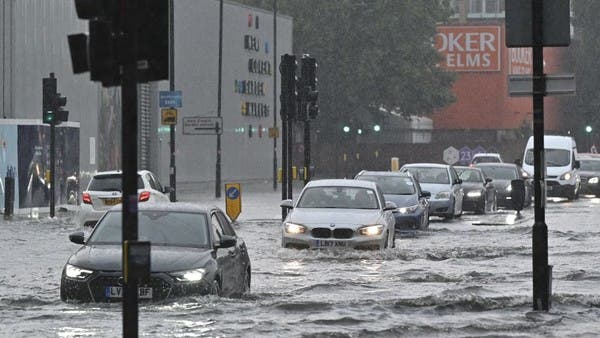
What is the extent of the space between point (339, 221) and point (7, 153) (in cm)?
1990

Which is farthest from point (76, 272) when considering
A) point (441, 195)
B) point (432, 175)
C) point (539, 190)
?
point (432, 175)

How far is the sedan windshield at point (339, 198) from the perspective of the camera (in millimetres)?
27719

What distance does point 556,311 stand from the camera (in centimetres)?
1698

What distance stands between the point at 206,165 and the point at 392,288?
2040 inches

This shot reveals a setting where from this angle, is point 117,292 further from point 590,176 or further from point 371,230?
point 590,176

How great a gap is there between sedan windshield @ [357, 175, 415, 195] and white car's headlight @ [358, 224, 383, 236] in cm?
939

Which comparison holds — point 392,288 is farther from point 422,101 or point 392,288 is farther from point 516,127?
point 516,127

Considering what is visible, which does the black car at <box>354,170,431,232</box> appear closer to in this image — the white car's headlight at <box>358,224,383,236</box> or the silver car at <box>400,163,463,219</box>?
the silver car at <box>400,163,463,219</box>

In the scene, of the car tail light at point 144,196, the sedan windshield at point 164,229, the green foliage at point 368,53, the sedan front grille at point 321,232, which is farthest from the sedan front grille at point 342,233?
the green foliage at point 368,53

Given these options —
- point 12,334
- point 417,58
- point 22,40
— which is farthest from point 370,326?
point 417,58

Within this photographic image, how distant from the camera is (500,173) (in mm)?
53031

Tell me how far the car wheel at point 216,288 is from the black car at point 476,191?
3008cm

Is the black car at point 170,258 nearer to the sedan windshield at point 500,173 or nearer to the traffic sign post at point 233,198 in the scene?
the traffic sign post at point 233,198

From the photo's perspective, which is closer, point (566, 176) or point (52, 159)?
point (52, 159)
